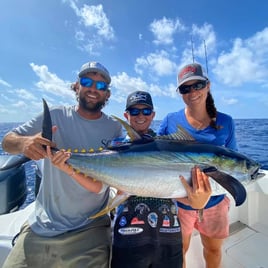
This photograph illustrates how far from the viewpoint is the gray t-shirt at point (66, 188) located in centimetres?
175

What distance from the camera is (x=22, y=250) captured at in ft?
5.24

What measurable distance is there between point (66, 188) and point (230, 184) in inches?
47.7

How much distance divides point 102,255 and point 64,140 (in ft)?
3.02

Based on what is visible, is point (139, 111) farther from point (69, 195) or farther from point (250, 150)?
point (250, 150)

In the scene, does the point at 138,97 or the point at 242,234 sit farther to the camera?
the point at 242,234

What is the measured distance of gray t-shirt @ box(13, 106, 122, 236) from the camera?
1748 mm

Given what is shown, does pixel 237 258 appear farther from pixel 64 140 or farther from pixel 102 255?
pixel 64 140

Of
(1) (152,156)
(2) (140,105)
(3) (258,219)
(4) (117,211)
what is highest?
(2) (140,105)

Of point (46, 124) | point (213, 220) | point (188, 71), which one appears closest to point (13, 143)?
point (46, 124)

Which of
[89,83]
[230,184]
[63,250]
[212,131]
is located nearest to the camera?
[230,184]

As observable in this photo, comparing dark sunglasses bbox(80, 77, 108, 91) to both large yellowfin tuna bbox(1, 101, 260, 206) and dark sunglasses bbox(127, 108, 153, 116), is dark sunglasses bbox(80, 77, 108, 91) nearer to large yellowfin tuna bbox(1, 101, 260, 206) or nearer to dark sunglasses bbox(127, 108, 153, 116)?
dark sunglasses bbox(127, 108, 153, 116)

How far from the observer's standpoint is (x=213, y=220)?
1.82 meters

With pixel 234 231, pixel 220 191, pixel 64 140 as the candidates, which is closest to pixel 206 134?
pixel 220 191

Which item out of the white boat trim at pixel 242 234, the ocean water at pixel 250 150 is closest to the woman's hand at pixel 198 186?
the ocean water at pixel 250 150
